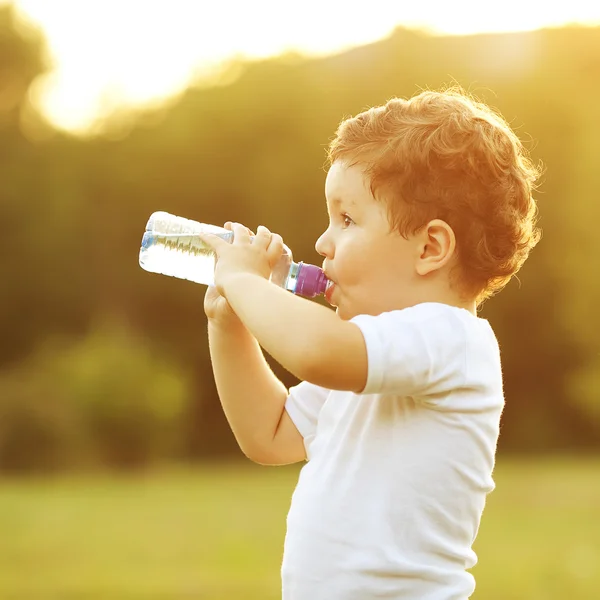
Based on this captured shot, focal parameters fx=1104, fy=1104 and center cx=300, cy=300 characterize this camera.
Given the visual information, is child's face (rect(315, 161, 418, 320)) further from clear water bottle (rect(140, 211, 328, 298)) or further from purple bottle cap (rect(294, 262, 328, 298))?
clear water bottle (rect(140, 211, 328, 298))

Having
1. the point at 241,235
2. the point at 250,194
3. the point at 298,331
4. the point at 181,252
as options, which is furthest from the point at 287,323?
the point at 250,194

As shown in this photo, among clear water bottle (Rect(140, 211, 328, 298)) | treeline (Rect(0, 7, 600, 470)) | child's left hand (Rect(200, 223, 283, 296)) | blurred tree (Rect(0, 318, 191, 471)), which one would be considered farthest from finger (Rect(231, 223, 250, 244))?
treeline (Rect(0, 7, 600, 470))

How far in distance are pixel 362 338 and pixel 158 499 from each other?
1175 centimetres

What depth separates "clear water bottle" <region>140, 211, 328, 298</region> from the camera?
2.53 m

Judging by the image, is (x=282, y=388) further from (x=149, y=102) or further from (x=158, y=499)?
(x=149, y=102)

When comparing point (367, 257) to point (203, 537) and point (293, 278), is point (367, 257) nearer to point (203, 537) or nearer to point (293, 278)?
point (293, 278)

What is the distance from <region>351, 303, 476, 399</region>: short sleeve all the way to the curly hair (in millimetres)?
191

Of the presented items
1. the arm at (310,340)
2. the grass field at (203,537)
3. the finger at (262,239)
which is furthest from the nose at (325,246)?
the grass field at (203,537)

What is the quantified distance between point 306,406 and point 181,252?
551 mm

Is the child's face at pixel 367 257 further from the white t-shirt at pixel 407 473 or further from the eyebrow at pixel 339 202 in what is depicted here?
the white t-shirt at pixel 407 473

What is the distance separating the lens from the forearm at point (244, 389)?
2.57 meters

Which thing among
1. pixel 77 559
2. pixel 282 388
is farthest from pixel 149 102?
pixel 282 388

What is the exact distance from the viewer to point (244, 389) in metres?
2.58

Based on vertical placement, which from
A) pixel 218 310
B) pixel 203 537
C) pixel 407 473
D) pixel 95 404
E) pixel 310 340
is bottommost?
pixel 407 473
